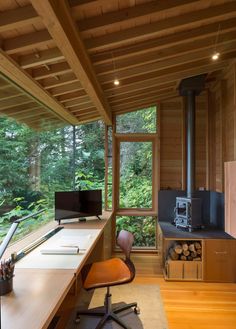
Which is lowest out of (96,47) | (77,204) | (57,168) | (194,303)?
(194,303)

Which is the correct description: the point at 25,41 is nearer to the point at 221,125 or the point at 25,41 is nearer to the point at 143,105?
the point at 143,105

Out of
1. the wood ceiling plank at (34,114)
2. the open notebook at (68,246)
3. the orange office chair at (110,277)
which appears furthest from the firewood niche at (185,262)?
the wood ceiling plank at (34,114)

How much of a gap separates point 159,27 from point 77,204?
246cm

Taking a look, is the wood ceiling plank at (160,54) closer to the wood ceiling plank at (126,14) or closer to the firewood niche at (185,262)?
the wood ceiling plank at (126,14)

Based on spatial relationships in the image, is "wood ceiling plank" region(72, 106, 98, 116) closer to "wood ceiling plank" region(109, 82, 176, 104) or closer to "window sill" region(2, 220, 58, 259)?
"wood ceiling plank" region(109, 82, 176, 104)

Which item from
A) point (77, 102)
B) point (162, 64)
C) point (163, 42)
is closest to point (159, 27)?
point (163, 42)

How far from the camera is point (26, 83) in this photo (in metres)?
2.54

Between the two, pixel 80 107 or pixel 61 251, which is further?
pixel 80 107

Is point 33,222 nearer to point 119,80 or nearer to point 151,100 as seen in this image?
point 119,80

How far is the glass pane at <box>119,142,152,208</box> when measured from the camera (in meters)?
4.91

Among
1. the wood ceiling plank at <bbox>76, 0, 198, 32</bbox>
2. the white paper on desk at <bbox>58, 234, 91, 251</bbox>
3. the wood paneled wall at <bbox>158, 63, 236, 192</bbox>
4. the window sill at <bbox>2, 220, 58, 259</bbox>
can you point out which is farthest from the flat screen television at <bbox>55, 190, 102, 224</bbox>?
the wood ceiling plank at <bbox>76, 0, 198, 32</bbox>

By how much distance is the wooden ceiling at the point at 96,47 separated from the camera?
177 cm

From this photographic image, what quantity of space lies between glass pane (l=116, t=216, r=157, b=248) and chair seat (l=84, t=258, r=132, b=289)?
202 cm

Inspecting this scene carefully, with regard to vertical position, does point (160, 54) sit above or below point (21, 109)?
above
